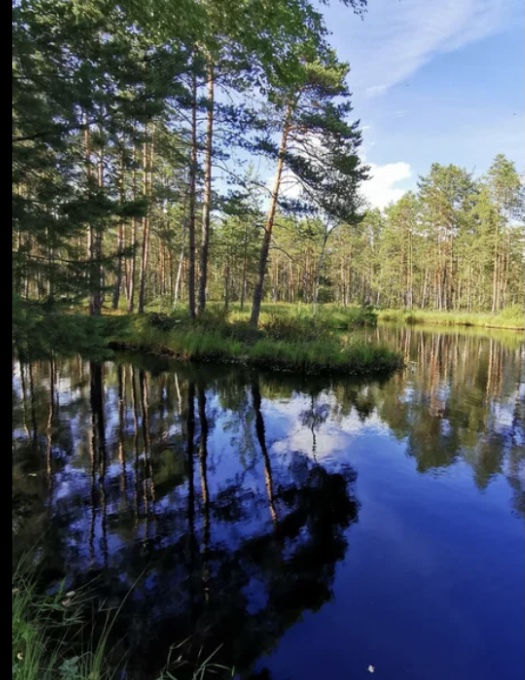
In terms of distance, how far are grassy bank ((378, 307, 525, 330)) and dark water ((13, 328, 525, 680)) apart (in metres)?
26.7

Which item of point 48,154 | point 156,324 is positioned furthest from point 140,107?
point 156,324

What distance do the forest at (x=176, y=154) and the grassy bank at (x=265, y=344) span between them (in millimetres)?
1166

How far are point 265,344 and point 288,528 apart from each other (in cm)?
1037

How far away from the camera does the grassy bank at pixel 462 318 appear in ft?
107

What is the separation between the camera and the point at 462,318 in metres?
36.6

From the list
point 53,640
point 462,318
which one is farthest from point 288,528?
point 462,318

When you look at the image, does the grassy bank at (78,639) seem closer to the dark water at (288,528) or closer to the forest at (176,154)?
the dark water at (288,528)

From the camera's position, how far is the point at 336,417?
9.16m

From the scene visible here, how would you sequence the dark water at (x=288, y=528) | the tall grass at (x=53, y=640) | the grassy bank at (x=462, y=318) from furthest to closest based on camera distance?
the grassy bank at (x=462, y=318)
the dark water at (x=288, y=528)
the tall grass at (x=53, y=640)

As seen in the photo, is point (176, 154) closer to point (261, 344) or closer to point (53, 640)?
point (261, 344)

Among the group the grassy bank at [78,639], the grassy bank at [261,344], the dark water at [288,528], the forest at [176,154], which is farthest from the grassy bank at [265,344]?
the grassy bank at [78,639]

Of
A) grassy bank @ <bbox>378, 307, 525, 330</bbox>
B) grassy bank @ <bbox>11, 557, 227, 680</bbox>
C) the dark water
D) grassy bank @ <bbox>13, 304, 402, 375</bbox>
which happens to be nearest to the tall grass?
grassy bank @ <bbox>11, 557, 227, 680</bbox>
